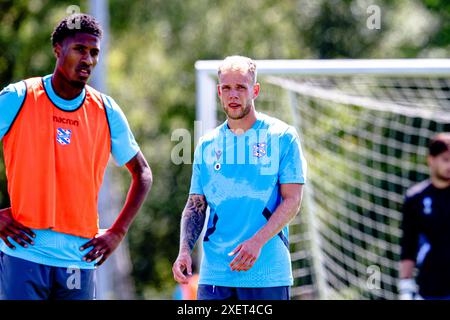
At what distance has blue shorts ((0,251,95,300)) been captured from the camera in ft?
15.5

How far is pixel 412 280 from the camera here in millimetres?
7242

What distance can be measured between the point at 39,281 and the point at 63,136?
70cm

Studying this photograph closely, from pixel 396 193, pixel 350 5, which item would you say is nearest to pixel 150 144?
pixel 350 5

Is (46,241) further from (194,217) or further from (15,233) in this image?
(194,217)

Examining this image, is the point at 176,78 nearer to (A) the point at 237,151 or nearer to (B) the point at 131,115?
(B) the point at 131,115

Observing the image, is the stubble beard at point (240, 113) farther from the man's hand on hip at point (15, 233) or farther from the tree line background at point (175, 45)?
the tree line background at point (175, 45)

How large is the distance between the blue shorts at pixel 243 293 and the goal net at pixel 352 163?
13.4ft

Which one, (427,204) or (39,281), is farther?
(427,204)

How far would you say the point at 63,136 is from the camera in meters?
4.89

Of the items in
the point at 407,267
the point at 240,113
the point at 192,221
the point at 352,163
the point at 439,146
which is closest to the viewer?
the point at 240,113

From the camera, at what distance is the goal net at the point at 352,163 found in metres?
10.5

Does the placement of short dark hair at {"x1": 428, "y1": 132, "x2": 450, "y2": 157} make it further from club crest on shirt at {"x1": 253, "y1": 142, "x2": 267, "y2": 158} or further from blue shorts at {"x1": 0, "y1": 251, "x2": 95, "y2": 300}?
blue shorts at {"x1": 0, "y1": 251, "x2": 95, "y2": 300}

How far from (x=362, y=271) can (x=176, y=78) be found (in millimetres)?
10977
